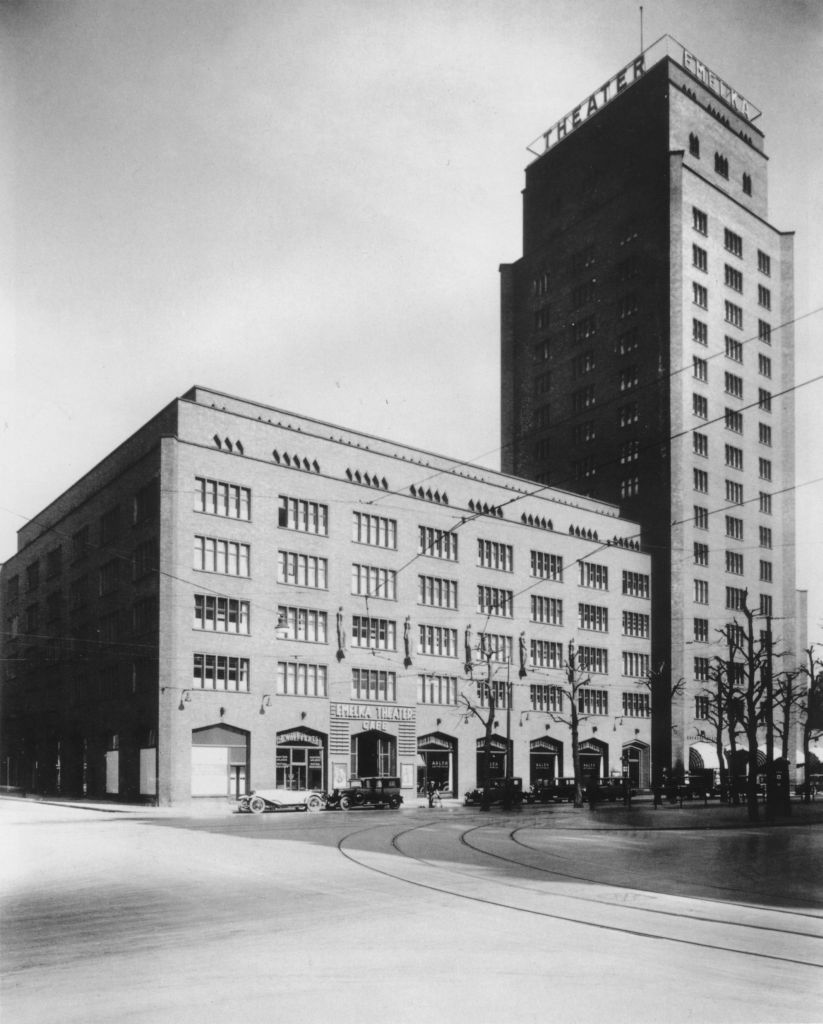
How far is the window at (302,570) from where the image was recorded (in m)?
54.8

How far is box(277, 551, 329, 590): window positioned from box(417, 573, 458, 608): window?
24.0ft

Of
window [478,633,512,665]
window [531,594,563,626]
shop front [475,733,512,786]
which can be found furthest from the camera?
window [531,594,563,626]

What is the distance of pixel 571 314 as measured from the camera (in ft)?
287

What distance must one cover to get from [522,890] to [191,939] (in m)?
5.64

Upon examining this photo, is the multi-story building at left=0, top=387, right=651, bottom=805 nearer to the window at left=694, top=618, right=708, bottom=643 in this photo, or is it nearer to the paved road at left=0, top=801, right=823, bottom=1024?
the window at left=694, top=618, right=708, bottom=643

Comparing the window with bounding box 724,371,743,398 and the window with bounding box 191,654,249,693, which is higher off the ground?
the window with bounding box 724,371,743,398

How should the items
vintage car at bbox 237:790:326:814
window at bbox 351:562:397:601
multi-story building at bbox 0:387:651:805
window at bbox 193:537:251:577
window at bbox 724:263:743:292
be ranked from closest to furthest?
1. vintage car at bbox 237:790:326:814
2. multi-story building at bbox 0:387:651:805
3. window at bbox 193:537:251:577
4. window at bbox 351:562:397:601
5. window at bbox 724:263:743:292

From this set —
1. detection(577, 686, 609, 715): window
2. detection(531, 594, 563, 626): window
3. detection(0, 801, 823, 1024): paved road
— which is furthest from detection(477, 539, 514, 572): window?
detection(0, 801, 823, 1024): paved road

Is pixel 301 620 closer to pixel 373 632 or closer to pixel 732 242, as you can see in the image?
pixel 373 632

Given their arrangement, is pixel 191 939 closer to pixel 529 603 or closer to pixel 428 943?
pixel 428 943

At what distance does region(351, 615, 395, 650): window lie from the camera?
58094 millimetres

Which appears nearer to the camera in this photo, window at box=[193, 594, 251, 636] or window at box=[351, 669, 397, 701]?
window at box=[193, 594, 251, 636]

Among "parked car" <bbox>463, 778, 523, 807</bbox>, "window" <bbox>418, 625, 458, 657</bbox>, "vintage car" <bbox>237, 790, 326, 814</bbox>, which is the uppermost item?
"window" <bbox>418, 625, 458, 657</bbox>

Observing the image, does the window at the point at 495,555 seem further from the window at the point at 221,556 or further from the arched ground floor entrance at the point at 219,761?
the arched ground floor entrance at the point at 219,761
